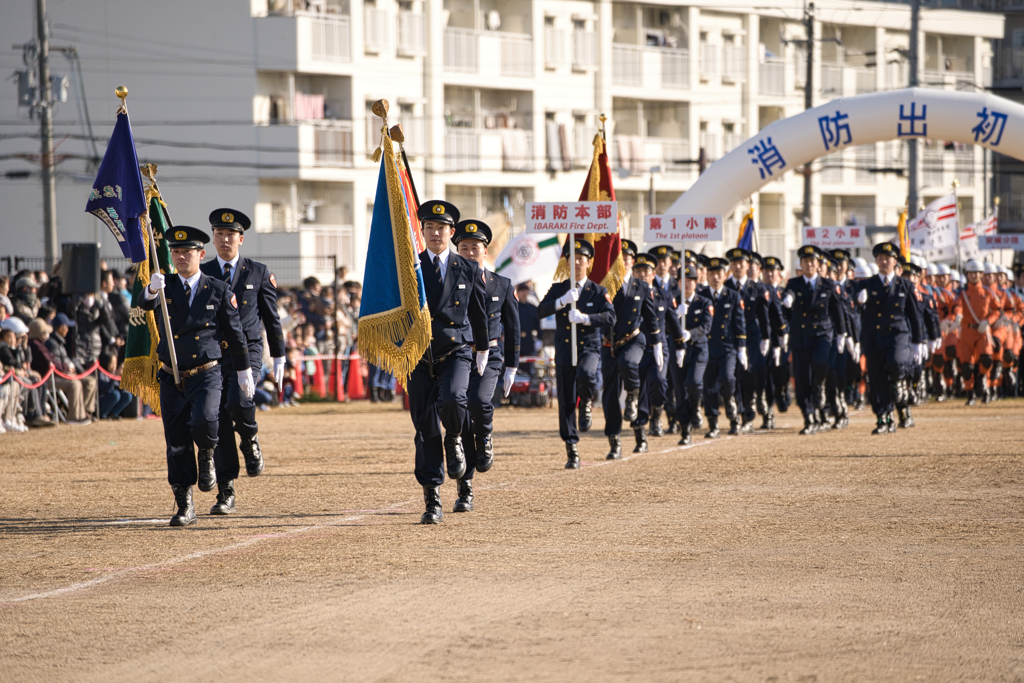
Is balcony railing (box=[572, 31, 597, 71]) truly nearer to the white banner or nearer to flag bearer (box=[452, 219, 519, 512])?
the white banner

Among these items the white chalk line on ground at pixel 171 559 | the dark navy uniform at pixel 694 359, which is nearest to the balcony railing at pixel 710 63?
the dark navy uniform at pixel 694 359

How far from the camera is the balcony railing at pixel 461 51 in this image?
42688 mm

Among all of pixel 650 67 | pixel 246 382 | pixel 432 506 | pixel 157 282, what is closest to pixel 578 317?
pixel 246 382

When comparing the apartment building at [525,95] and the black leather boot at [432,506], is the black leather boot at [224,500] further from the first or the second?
the apartment building at [525,95]

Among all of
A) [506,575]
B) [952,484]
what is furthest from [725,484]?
[506,575]

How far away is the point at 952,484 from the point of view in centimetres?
1164

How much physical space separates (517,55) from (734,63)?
Answer: 10.4 meters

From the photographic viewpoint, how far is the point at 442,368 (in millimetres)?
9883

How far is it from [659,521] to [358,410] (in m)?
14.7

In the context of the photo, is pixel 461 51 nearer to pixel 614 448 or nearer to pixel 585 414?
pixel 585 414

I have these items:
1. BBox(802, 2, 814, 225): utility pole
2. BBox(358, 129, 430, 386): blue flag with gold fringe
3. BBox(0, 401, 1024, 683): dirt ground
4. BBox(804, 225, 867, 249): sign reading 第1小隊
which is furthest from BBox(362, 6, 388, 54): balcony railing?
BBox(358, 129, 430, 386): blue flag with gold fringe

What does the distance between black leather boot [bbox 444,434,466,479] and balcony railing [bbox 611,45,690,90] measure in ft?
127

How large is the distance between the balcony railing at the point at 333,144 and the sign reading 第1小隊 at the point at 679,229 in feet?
71.6

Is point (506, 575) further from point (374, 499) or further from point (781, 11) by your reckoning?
point (781, 11)
